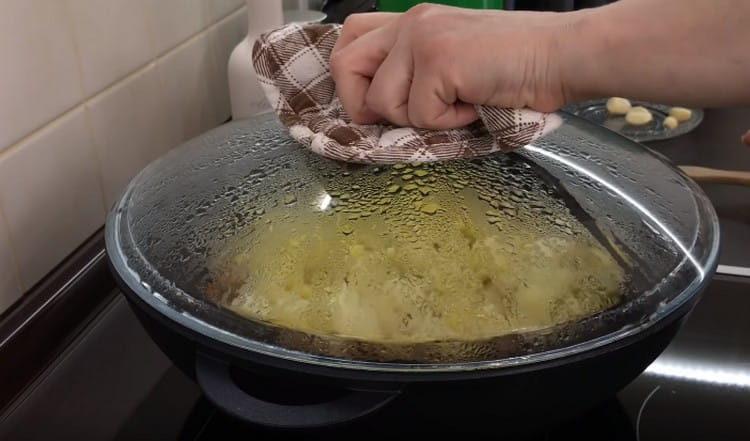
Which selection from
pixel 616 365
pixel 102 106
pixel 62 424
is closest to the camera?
pixel 616 365

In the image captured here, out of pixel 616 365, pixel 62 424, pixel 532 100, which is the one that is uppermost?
pixel 532 100

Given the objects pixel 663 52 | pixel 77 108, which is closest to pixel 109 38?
pixel 77 108

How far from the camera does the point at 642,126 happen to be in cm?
97

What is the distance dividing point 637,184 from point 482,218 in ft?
0.43

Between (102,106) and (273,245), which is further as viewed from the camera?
(102,106)

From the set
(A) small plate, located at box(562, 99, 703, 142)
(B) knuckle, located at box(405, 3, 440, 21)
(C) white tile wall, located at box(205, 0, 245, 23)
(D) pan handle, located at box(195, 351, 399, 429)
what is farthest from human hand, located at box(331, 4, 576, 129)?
(A) small plate, located at box(562, 99, 703, 142)

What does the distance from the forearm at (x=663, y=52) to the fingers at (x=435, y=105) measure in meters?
0.07

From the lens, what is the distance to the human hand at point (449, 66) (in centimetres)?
48

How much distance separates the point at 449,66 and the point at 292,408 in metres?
0.24

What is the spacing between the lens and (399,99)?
52 cm

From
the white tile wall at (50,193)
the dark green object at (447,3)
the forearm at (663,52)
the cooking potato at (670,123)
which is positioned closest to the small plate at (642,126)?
the cooking potato at (670,123)

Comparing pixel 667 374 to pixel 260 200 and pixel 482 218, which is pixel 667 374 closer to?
pixel 482 218

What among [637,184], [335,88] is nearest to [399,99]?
[335,88]

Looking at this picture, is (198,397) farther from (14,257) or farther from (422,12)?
(422,12)
